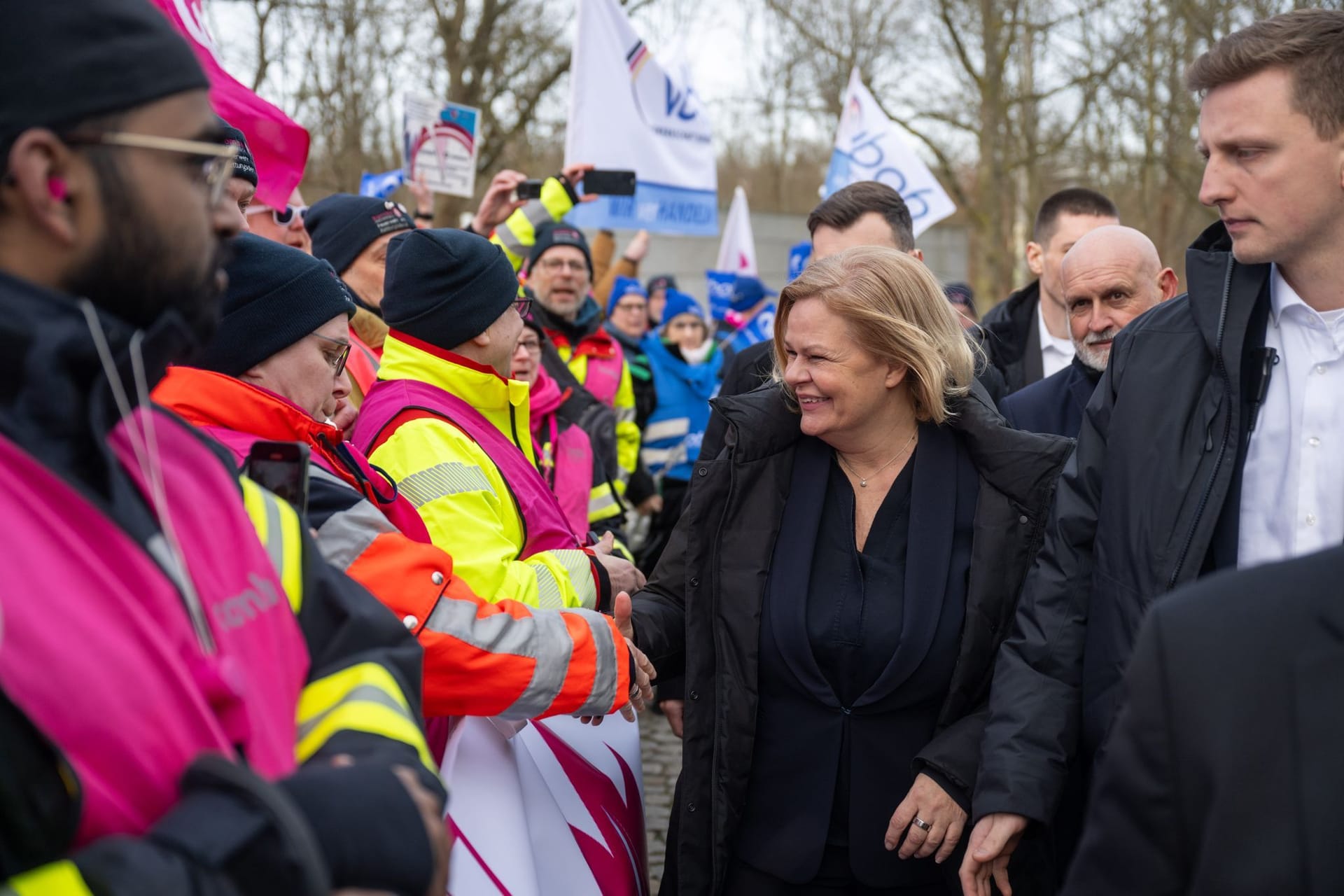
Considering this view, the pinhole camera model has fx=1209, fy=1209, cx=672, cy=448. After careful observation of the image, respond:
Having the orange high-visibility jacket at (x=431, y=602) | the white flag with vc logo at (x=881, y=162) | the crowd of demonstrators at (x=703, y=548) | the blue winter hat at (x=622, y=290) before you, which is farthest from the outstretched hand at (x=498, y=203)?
the blue winter hat at (x=622, y=290)

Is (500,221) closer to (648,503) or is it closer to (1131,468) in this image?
(648,503)

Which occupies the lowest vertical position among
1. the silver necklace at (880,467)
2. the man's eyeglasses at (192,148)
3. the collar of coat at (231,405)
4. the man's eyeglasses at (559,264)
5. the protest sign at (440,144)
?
the silver necklace at (880,467)

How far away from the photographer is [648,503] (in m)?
7.46

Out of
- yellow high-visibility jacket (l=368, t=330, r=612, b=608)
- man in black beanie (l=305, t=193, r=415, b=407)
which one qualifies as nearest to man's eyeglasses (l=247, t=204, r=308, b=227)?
man in black beanie (l=305, t=193, r=415, b=407)

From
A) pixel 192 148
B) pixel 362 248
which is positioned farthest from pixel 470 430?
pixel 192 148

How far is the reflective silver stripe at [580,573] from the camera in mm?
2971

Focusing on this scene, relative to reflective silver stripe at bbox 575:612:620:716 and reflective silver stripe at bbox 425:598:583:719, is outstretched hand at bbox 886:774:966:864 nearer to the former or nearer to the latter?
reflective silver stripe at bbox 575:612:620:716

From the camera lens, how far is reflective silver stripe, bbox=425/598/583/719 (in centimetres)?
233

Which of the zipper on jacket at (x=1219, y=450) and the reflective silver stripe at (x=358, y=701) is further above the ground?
the zipper on jacket at (x=1219, y=450)

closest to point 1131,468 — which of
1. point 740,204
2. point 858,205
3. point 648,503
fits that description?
point 858,205

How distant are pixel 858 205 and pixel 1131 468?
2466 mm

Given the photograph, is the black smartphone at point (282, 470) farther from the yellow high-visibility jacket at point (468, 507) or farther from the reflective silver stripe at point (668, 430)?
the reflective silver stripe at point (668, 430)

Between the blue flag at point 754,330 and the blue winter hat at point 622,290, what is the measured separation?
959 millimetres

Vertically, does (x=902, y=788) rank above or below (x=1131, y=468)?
below
